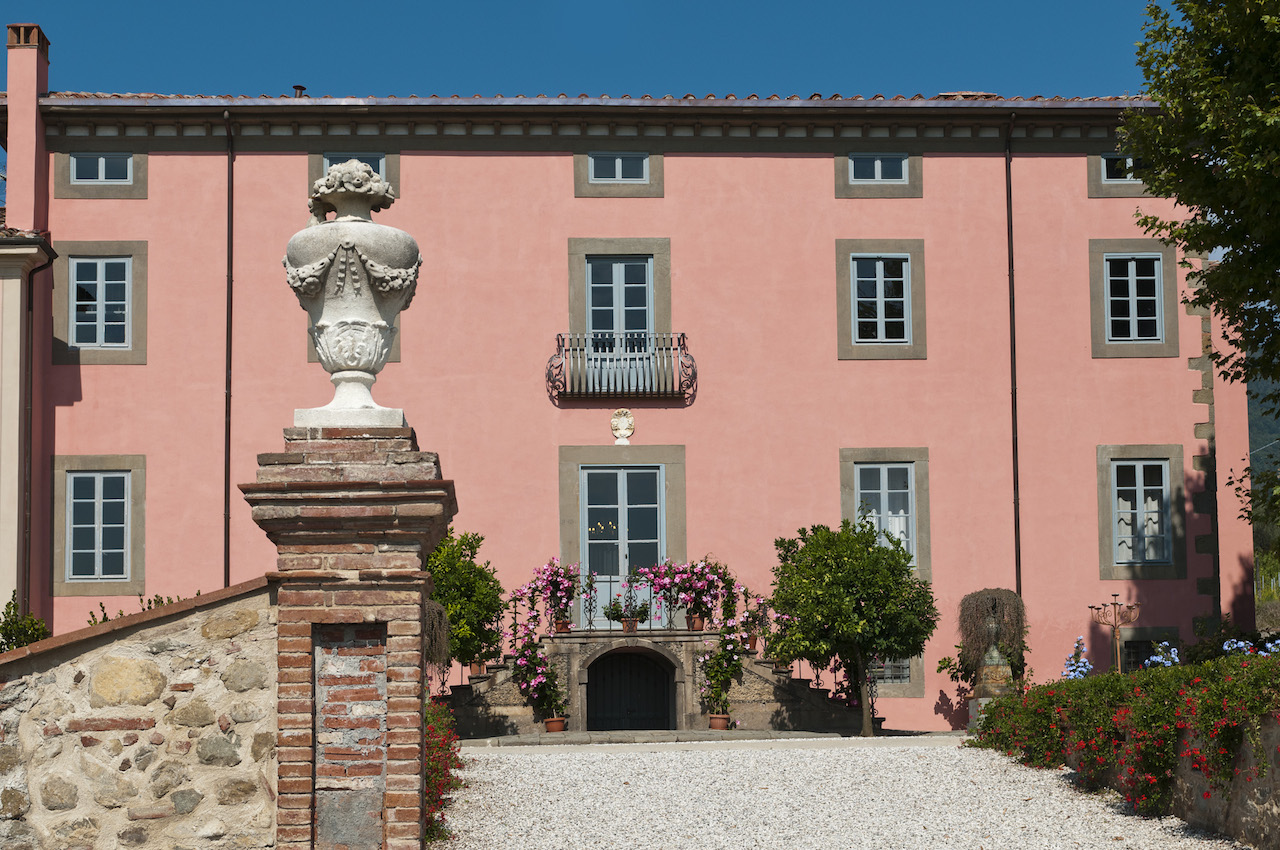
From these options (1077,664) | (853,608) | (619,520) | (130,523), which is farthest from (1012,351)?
(130,523)

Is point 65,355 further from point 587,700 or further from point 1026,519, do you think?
point 1026,519

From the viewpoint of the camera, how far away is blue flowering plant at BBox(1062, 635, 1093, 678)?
14.7m

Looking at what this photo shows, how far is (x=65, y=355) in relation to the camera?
1922 centimetres

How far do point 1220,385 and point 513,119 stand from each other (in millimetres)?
10362

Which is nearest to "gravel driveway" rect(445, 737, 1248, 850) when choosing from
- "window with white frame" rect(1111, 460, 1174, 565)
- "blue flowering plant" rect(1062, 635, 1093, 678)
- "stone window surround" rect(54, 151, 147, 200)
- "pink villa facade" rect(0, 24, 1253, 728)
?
"blue flowering plant" rect(1062, 635, 1093, 678)

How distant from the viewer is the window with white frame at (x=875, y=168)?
2023cm

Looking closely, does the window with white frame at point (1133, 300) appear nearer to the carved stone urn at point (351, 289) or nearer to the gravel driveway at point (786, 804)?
the gravel driveway at point (786, 804)

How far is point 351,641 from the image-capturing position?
6.31 metres

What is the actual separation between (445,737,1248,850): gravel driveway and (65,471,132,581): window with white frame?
7.58 metres

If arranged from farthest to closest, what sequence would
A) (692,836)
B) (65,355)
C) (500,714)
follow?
1. (65,355)
2. (500,714)
3. (692,836)

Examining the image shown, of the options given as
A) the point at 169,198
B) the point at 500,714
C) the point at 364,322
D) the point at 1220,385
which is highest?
the point at 169,198

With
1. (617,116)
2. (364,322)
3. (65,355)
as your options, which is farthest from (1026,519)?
(364,322)

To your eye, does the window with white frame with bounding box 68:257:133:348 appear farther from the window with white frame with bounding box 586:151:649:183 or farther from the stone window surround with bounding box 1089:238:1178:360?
the stone window surround with bounding box 1089:238:1178:360

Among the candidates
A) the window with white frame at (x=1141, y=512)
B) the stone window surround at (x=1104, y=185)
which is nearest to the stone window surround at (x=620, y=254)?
the stone window surround at (x=1104, y=185)
